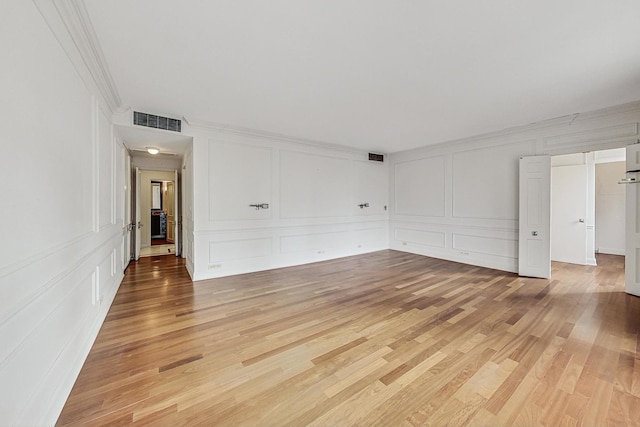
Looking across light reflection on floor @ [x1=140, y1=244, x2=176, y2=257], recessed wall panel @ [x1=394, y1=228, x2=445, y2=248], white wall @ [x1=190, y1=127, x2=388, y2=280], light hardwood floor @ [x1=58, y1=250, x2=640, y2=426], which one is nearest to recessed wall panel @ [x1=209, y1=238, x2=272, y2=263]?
white wall @ [x1=190, y1=127, x2=388, y2=280]

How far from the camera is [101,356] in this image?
2156 millimetres

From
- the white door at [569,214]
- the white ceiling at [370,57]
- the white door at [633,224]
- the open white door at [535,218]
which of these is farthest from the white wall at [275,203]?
the white door at [633,224]

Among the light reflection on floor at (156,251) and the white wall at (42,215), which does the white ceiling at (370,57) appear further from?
the light reflection on floor at (156,251)

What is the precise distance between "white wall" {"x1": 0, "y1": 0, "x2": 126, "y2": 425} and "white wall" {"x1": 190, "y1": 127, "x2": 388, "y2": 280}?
2.02 metres

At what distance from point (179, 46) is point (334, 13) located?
140 centimetres

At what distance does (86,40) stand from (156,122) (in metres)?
1.86

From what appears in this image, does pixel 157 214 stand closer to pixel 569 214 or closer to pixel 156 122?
pixel 156 122

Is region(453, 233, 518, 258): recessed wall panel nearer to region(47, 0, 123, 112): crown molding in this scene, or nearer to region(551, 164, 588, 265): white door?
region(551, 164, 588, 265): white door

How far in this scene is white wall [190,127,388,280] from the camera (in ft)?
14.4

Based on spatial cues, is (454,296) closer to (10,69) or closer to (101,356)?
(101,356)

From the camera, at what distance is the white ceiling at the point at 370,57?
182 centimetres

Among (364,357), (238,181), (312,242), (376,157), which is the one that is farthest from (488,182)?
(238,181)

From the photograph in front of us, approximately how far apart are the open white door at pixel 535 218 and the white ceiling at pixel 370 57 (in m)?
0.85

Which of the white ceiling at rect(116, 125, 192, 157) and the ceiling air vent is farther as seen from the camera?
the white ceiling at rect(116, 125, 192, 157)
